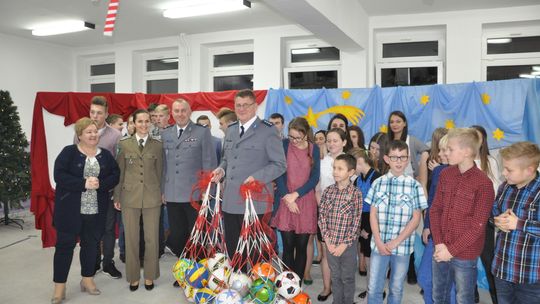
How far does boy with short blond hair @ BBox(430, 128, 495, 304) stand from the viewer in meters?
2.23

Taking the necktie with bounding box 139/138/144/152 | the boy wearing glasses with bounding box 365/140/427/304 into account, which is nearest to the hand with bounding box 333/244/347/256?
the boy wearing glasses with bounding box 365/140/427/304

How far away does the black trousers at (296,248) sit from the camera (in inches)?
123

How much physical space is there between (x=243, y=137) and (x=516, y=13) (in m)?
4.98

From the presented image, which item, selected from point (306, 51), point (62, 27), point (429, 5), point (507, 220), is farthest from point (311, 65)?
point (507, 220)

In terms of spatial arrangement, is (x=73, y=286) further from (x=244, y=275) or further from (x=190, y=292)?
(x=244, y=275)

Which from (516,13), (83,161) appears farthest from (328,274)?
(516,13)

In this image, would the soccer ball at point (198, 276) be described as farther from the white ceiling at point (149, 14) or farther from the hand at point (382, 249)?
the white ceiling at point (149, 14)

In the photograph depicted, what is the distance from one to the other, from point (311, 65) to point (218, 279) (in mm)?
4902

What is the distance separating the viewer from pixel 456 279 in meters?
2.37

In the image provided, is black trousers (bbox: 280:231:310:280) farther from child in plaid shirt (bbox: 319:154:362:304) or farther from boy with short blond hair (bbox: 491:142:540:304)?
boy with short blond hair (bbox: 491:142:540:304)

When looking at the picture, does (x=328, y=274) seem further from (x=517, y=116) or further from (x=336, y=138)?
(x=517, y=116)

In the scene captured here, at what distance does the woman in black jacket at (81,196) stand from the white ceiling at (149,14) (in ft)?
9.86

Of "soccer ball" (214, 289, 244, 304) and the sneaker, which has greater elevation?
"soccer ball" (214, 289, 244, 304)

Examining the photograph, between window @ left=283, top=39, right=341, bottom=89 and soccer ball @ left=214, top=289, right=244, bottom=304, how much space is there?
489cm
